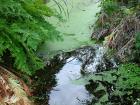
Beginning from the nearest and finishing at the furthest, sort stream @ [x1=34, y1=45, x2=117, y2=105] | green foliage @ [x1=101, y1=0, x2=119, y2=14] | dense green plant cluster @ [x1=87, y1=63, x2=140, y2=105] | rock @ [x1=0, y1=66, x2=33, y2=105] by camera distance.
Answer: rock @ [x1=0, y1=66, x2=33, y2=105] < dense green plant cluster @ [x1=87, y1=63, x2=140, y2=105] < stream @ [x1=34, y1=45, x2=117, y2=105] < green foliage @ [x1=101, y1=0, x2=119, y2=14]

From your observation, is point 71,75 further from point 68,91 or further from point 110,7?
point 110,7

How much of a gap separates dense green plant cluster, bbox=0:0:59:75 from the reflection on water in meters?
0.33

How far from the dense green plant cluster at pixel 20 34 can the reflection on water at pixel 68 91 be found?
33cm

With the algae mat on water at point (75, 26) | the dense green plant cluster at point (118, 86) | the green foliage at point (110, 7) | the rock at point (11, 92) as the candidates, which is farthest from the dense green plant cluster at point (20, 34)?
the green foliage at point (110, 7)

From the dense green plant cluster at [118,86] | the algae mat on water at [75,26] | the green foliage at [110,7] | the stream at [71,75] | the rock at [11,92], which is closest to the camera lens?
the rock at [11,92]

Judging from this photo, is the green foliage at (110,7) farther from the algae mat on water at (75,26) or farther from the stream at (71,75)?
the stream at (71,75)

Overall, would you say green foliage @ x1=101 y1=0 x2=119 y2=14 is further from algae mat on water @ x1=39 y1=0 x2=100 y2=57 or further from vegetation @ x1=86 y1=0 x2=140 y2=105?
algae mat on water @ x1=39 y1=0 x2=100 y2=57

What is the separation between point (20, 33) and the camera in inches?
177

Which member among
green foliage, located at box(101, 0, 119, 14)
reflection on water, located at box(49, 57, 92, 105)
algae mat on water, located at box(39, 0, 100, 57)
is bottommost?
reflection on water, located at box(49, 57, 92, 105)

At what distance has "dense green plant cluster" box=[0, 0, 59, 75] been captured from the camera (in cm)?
434

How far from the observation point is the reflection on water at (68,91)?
4.29 metres

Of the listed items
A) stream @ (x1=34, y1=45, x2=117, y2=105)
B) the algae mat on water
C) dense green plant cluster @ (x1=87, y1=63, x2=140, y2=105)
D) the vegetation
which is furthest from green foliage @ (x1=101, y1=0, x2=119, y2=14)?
dense green plant cluster @ (x1=87, y1=63, x2=140, y2=105)

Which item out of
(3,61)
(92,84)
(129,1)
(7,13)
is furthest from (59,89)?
(129,1)

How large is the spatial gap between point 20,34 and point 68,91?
2.81 ft
